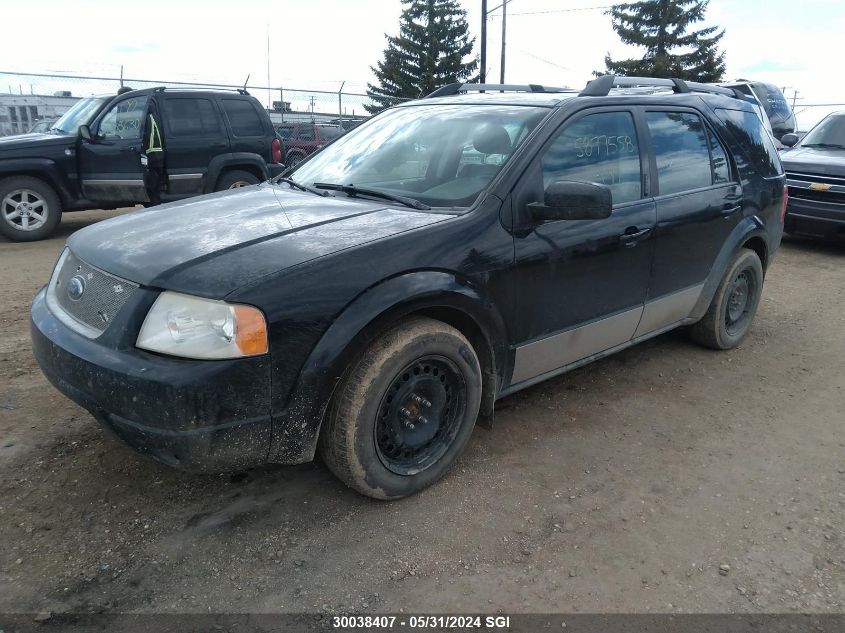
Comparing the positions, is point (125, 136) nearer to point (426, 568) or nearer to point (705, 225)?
point (705, 225)

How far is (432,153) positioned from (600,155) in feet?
3.06

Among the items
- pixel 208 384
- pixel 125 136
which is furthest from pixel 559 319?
pixel 125 136

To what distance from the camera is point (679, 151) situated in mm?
4086

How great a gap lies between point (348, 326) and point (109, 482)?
143cm

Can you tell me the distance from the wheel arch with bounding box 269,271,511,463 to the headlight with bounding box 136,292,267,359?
0.24 m

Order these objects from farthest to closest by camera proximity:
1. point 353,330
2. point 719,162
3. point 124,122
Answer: point 124,122
point 719,162
point 353,330

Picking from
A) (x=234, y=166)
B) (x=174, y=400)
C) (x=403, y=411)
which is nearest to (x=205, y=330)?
(x=174, y=400)

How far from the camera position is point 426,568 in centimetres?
252

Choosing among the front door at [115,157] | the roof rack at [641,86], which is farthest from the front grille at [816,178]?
the front door at [115,157]

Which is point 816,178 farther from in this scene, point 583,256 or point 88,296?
point 88,296

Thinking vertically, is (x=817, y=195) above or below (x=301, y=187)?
below

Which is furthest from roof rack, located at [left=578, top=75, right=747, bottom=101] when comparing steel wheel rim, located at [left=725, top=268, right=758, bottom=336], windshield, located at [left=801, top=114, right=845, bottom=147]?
windshield, located at [left=801, top=114, right=845, bottom=147]

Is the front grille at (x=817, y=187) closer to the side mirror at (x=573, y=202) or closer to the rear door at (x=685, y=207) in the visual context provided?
the rear door at (x=685, y=207)

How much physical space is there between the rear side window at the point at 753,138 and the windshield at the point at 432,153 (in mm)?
1943
